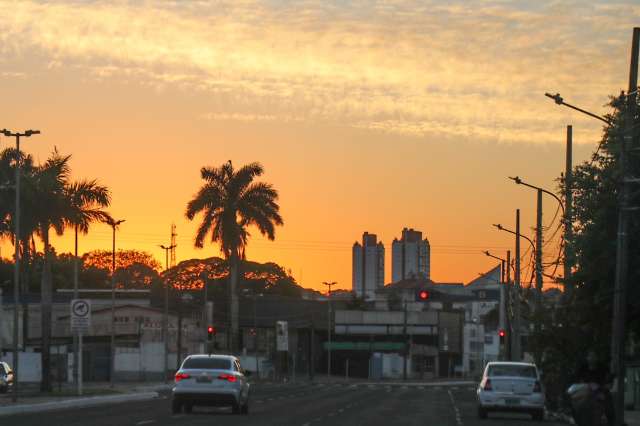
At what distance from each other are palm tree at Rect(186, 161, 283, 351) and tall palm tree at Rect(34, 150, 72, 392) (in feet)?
79.1

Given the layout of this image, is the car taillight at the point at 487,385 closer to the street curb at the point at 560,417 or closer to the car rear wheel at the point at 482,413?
the car rear wheel at the point at 482,413

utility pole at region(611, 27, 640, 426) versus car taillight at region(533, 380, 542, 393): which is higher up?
utility pole at region(611, 27, 640, 426)

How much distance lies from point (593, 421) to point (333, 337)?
109m

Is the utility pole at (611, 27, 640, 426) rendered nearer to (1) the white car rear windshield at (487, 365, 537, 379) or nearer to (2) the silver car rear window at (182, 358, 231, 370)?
(1) the white car rear windshield at (487, 365, 537, 379)

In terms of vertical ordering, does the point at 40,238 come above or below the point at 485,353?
above

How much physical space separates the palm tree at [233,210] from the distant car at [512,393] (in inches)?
1736

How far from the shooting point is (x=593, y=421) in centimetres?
2381

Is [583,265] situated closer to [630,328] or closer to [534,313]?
[630,328]

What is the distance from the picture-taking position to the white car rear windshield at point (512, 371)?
125 ft

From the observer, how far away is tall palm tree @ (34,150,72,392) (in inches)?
2221

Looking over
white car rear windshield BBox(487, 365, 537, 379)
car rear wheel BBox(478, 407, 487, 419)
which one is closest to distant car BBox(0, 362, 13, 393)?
car rear wheel BBox(478, 407, 487, 419)

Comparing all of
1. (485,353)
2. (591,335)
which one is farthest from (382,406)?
(485,353)

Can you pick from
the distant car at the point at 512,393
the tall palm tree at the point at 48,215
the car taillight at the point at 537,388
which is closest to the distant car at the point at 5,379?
the tall palm tree at the point at 48,215

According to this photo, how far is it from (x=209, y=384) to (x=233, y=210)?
4663 centimetres
